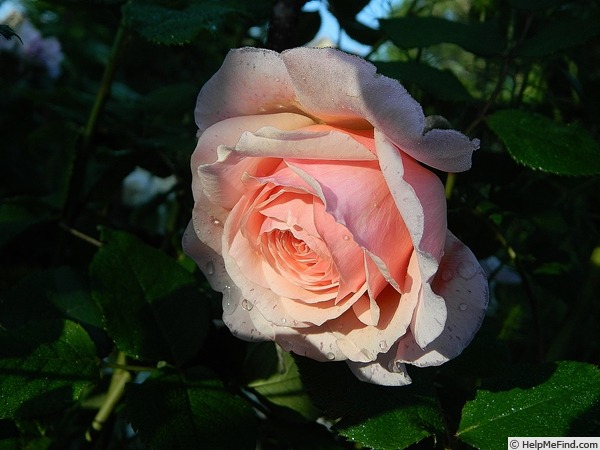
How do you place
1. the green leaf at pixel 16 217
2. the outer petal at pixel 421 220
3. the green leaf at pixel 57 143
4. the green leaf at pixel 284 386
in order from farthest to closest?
the green leaf at pixel 57 143 → the green leaf at pixel 16 217 → the green leaf at pixel 284 386 → the outer petal at pixel 421 220

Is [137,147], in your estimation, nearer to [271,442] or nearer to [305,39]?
[305,39]

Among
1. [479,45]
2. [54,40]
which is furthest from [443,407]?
[54,40]

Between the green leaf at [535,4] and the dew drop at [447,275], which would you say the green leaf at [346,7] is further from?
the dew drop at [447,275]

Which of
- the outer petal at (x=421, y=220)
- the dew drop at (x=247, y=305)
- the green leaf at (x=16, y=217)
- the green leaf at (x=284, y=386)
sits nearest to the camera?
the outer petal at (x=421, y=220)

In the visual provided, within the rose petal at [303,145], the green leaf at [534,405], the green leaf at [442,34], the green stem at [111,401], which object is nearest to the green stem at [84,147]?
the green stem at [111,401]

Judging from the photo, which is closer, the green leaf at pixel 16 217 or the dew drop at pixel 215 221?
the dew drop at pixel 215 221

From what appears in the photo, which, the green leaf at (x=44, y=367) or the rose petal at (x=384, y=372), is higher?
the rose petal at (x=384, y=372)

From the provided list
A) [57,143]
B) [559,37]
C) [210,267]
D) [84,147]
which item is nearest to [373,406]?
[210,267]
